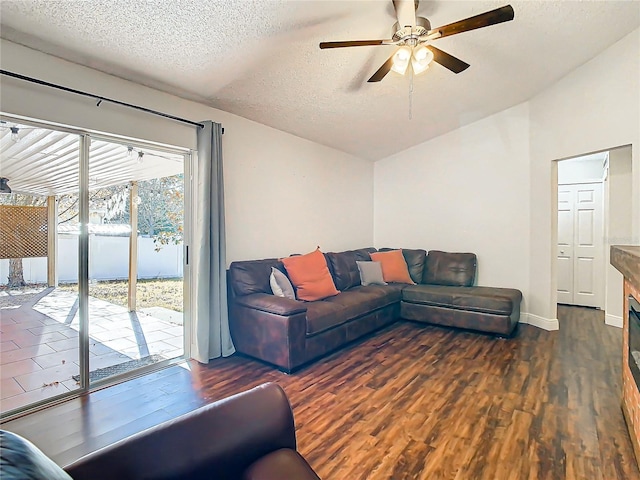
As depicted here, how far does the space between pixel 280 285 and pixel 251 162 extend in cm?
144

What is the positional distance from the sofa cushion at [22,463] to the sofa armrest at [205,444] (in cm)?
22

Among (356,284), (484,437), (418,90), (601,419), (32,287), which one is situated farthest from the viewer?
(356,284)

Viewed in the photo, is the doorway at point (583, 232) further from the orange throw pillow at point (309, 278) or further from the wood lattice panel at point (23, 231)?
the wood lattice panel at point (23, 231)

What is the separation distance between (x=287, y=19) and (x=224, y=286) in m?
2.34

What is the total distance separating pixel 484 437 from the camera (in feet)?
6.64

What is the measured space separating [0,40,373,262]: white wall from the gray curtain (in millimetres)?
252

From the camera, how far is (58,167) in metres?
2.65

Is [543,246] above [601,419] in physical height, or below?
above

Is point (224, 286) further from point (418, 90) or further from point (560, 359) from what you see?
point (560, 359)

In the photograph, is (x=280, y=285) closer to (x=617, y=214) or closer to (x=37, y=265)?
(x=37, y=265)

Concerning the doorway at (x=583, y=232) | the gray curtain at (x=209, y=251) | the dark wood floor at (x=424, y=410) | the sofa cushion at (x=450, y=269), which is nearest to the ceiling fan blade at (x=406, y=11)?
the gray curtain at (x=209, y=251)

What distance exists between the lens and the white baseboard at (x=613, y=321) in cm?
426

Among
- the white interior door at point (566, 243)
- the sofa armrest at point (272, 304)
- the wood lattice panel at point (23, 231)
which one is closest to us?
the wood lattice panel at point (23, 231)

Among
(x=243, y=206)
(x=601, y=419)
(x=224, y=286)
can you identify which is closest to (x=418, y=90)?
(x=243, y=206)
